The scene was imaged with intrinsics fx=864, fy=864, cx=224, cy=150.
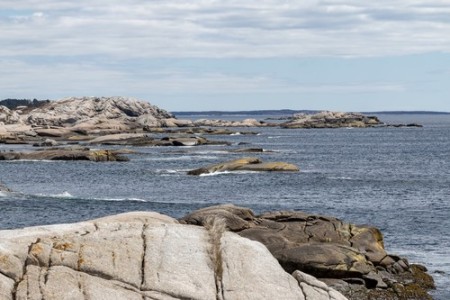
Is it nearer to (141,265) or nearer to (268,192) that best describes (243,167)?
(268,192)

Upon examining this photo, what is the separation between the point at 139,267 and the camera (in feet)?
48.8

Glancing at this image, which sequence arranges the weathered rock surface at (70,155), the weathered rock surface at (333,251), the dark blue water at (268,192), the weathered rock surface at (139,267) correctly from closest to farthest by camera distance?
the weathered rock surface at (139,267) → the weathered rock surface at (333,251) → the dark blue water at (268,192) → the weathered rock surface at (70,155)

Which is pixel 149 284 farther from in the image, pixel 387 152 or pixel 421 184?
pixel 387 152

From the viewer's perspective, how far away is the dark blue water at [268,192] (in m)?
44.8

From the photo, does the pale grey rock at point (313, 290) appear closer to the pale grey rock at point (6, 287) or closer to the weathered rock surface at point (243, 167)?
the pale grey rock at point (6, 287)

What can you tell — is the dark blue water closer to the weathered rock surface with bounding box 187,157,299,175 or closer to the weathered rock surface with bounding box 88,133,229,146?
the weathered rock surface with bounding box 187,157,299,175

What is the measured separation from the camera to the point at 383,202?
5731 cm

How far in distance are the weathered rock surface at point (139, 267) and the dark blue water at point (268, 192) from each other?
15.0 metres

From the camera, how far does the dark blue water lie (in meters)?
44.8

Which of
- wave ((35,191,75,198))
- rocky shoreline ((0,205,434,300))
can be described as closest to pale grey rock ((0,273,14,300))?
rocky shoreline ((0,205,434,300))

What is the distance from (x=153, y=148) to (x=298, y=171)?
47882mm

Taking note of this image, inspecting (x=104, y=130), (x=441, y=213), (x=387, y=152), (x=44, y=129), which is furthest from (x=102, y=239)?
(x=104, y=130)

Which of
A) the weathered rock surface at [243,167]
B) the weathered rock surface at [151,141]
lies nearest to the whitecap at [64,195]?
the weathered rock surface at [243,167]

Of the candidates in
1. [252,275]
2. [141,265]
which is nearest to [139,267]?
[141,265]
